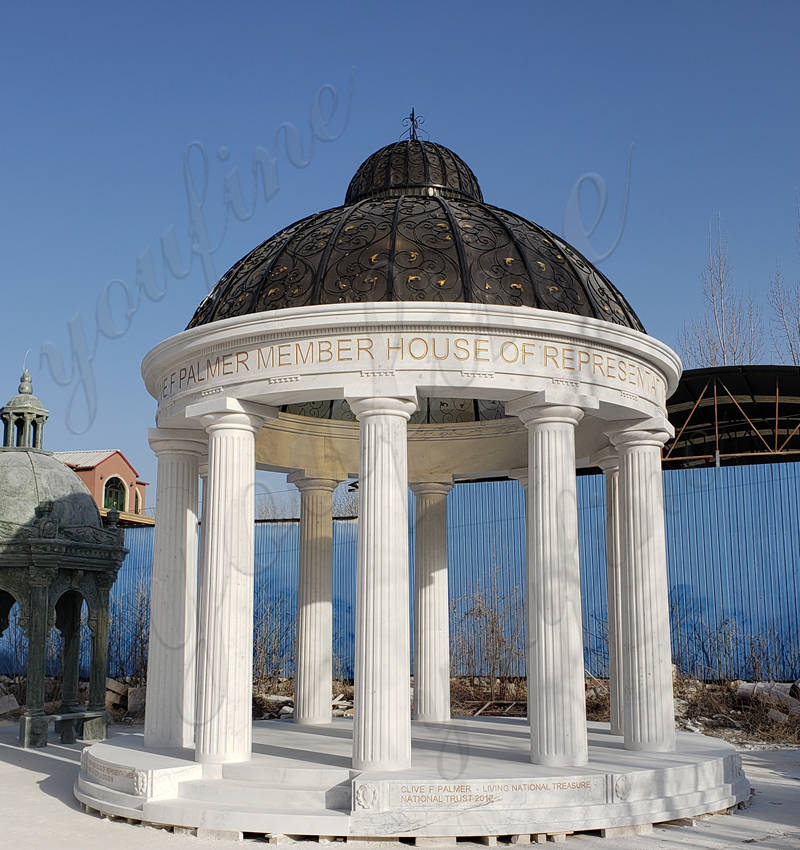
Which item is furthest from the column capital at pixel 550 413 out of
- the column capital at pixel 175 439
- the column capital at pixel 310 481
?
the column capital at pixel 310 481

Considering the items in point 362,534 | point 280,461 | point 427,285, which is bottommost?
point 362,534

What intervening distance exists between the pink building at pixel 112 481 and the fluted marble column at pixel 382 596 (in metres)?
40.5

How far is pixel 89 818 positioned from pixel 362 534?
6.18m

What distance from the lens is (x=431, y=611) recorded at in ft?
75.9

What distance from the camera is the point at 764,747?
25047mm

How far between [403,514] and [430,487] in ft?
28.9

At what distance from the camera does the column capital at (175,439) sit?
1850 centimetres

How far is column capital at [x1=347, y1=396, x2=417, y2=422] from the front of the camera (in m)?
15.2

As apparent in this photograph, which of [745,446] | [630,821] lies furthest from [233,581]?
[745,446]

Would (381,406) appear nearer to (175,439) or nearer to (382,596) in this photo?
(382,596)

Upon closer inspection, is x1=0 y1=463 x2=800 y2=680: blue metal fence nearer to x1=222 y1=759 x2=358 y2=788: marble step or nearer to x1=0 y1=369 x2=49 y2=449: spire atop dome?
x1=0 y1=369 x2=49 y2=449: spire atop dome

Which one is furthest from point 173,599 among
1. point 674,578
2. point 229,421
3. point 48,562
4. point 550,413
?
point 674,578

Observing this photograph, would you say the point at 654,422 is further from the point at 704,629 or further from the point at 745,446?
the point at 745,446

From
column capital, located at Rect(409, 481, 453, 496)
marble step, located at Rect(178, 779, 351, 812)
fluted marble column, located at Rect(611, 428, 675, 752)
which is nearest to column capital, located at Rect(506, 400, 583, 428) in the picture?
fluted marble column, located at Rect(611, 428, 675, 752)
